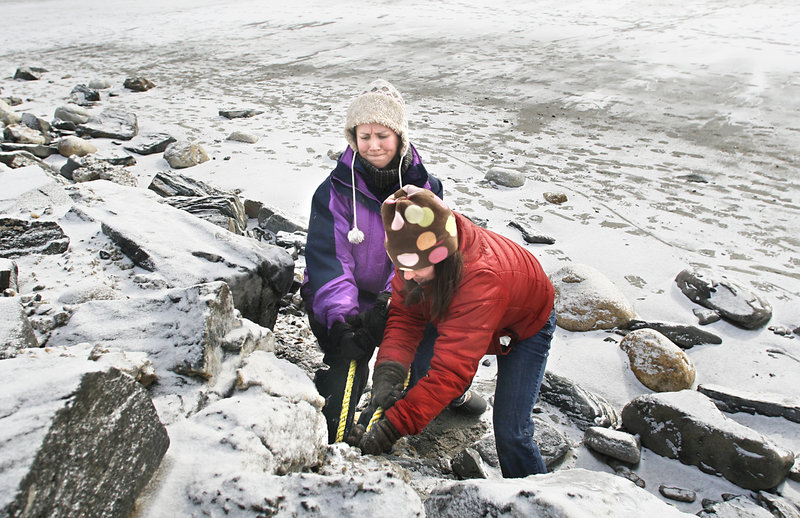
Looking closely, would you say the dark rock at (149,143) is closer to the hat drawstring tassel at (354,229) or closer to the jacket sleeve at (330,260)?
the jacket sleeve at (330,260)

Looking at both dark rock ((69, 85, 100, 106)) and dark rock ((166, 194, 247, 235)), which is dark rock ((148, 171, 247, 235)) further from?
dark rock ((69, 85, 100, 106))

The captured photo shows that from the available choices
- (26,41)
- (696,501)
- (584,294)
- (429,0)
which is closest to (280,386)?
(696,501)

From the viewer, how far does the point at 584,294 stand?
11.0 feet

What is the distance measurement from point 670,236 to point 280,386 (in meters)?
3.62

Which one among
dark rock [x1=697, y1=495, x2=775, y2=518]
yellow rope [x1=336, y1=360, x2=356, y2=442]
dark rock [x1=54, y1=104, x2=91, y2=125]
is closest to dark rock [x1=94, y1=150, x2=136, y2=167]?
dark rock [x1=54, y1=104, x2=91, y2=125]

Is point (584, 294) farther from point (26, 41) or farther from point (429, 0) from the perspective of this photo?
point (429, 0)

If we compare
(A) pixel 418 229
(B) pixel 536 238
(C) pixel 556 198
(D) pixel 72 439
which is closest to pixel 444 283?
(A) pixel 418 229

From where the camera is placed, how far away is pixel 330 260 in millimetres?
2697

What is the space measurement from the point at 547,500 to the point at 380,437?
84 cm

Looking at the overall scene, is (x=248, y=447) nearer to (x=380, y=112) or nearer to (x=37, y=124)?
(x=380, y=112)

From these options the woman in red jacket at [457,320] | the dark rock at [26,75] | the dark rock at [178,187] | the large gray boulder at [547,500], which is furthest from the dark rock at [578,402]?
the dark rock at [26,75]

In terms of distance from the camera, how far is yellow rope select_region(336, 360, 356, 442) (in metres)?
2.24

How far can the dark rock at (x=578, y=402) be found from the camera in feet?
8.67

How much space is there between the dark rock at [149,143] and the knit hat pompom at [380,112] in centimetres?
403
